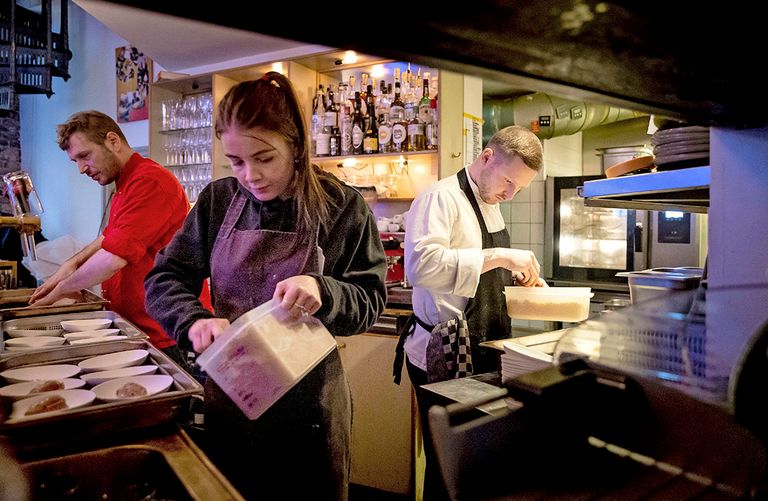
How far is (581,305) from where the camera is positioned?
71.6 inches

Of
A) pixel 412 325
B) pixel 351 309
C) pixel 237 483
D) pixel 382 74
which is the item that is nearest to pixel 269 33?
pixel 351 309

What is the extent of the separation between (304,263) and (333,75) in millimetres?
3098

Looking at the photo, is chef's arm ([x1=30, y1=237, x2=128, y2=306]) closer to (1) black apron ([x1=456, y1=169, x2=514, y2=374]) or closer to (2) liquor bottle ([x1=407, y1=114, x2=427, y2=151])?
(1) black apron ([x1=456, y1=169, x2=514, y2=374])

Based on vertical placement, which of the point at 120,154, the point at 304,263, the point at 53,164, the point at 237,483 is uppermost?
the point at 53,164

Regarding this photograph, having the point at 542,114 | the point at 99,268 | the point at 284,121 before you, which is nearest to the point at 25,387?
the point at 284,121

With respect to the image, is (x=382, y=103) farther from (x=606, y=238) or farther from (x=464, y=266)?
(x=606, y=238)

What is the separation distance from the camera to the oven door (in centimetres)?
489

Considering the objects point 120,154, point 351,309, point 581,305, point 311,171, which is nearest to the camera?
point 351,309

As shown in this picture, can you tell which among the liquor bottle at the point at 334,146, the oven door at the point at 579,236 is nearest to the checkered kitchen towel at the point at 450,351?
the liquor bottle at the point at 334,146

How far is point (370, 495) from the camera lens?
10.1 feet

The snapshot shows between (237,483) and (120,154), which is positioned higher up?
(120,154)

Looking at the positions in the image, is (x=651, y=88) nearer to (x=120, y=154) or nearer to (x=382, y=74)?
(x=120, y=154)

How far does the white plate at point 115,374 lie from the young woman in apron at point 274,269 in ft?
0.50

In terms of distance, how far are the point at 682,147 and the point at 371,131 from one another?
2.76 meters
